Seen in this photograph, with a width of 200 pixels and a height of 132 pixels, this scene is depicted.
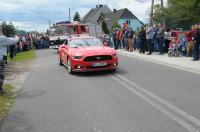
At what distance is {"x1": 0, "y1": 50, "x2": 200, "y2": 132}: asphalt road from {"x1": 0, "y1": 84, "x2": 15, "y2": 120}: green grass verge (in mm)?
162

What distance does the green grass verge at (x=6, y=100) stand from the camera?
29.4 feet

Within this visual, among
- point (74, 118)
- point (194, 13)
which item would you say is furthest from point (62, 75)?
point (194, 13)

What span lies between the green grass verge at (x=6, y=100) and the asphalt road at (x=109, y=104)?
0.16 metres

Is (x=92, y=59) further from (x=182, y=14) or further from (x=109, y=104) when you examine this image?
(x=182, y=14)

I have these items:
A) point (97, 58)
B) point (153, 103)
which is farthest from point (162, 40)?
point (153, 103)

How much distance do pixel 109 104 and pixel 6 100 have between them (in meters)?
2.83

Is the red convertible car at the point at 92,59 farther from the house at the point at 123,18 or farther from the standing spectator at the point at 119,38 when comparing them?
the house at the point at 123,18

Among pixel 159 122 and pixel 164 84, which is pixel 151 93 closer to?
pixel 164 84

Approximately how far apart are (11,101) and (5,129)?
291 cm

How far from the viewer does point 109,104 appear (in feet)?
30.0

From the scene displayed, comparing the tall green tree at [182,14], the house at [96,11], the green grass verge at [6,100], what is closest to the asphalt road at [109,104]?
the green grass verge at [6,100]

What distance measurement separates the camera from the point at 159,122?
731cm

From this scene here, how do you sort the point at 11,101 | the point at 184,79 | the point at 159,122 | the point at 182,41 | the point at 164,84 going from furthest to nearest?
the point at 182,41 < the point at 184,79 < the point at 164,84 < the point at 11,101 < the point at 159,122

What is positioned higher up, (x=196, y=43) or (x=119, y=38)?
(x=119, y=38)
